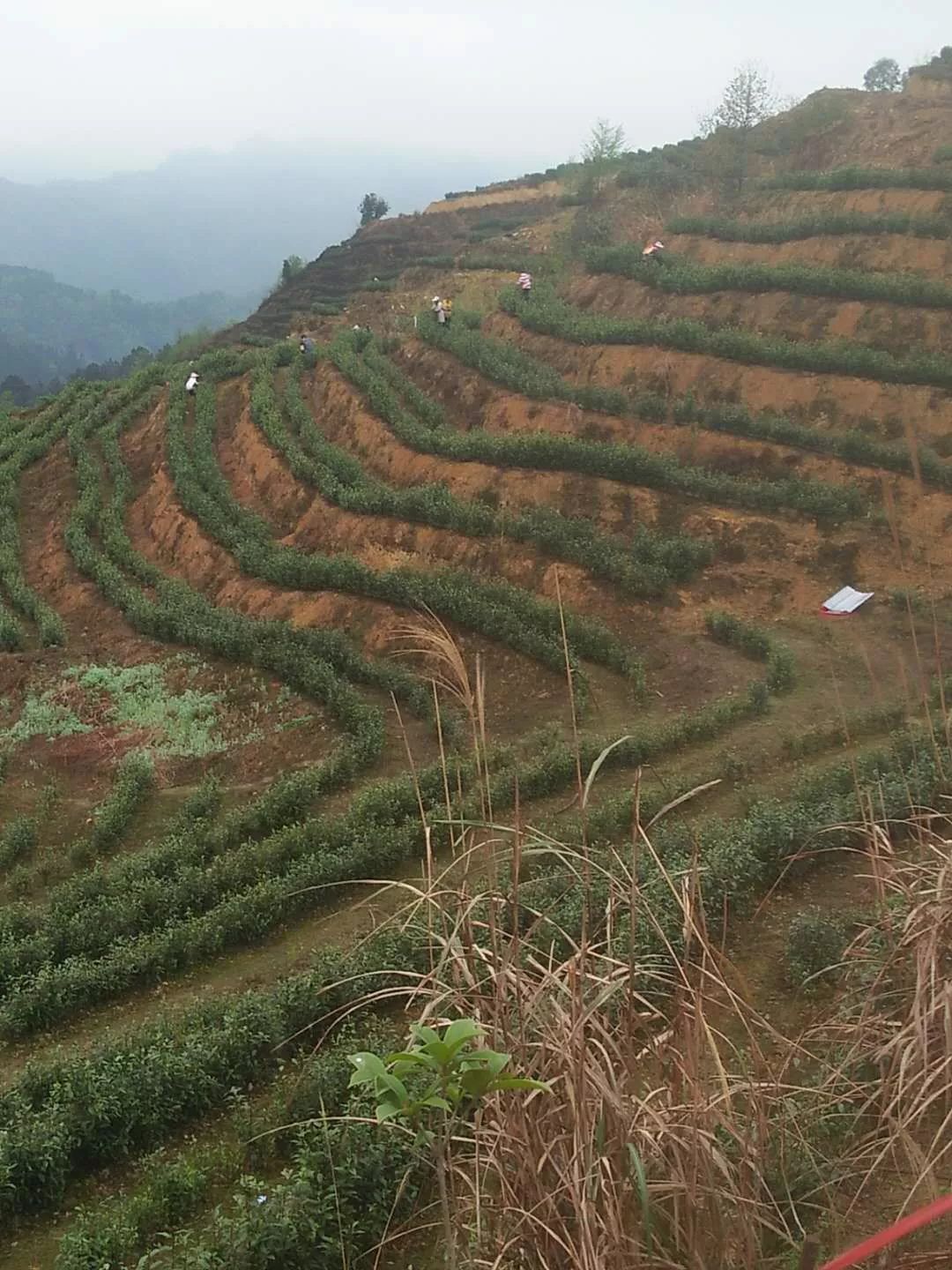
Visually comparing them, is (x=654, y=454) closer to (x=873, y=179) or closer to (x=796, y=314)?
(x=796, y=314)

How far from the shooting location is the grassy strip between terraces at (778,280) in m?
21.8

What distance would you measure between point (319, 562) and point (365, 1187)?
49.5 ft

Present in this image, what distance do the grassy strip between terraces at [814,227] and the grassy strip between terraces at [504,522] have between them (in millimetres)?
10616

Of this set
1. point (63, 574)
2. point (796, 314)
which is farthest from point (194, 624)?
point (796, 314)

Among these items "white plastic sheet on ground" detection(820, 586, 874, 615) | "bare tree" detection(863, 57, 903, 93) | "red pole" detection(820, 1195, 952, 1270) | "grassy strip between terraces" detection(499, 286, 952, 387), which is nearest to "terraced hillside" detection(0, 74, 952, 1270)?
"grassy strip between terraces" detection(499, 286, 952, 387)

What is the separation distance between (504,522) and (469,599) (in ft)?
9.14

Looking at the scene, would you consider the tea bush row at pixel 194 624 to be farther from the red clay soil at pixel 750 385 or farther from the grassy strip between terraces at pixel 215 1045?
the red clay soil at pixel 750 385

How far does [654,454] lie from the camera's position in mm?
20672

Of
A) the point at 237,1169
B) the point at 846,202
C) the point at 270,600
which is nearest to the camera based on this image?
the point at 237,1169

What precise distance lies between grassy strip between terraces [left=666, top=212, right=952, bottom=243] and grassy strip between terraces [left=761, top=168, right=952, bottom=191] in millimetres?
1317

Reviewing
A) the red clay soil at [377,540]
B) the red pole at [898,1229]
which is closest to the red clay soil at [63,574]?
the red clay soil at [377,540]

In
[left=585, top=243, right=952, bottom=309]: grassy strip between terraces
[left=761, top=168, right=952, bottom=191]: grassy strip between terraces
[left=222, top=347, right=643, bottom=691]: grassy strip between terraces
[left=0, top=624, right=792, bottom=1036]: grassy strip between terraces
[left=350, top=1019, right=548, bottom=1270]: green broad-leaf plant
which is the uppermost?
[left=761, top=168, right=952, bottom=191]: grassy strip between terraces

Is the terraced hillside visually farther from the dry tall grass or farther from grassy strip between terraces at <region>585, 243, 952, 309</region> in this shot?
grassy strip between terraces at <region>585, 243, 952, 309</region>

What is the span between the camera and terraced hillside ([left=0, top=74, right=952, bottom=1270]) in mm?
3529
